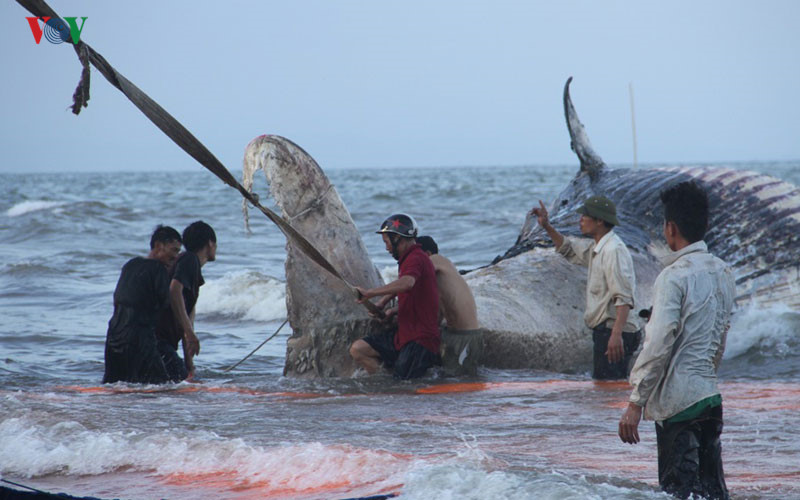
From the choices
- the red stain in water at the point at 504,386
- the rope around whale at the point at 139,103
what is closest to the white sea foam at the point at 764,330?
the red stain in water at the point at 504,386

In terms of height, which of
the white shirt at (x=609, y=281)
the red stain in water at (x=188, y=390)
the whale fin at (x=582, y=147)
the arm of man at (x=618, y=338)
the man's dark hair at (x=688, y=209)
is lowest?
the red stain in water at (x=188, y=390)

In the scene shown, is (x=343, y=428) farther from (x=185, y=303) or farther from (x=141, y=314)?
(x=185, y=303)

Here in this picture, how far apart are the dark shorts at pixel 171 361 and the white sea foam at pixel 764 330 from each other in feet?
17.9

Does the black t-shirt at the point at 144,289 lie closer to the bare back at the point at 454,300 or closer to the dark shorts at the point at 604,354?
the bare back at the point at 454,300

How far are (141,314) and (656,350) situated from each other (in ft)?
15.9

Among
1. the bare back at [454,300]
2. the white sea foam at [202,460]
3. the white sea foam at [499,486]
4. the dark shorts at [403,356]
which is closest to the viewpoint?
the white sea foam at [499,486]

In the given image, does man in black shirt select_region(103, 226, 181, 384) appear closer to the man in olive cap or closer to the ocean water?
the ocean water

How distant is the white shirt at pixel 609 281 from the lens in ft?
24.1

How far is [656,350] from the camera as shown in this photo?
3.87m

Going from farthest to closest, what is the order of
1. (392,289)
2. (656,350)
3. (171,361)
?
(171,361)
(392,289)
(656,350)

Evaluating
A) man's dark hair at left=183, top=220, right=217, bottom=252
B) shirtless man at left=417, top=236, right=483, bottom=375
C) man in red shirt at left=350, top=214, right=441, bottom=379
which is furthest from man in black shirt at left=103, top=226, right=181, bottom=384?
shirtless man at left=417, top=236, right=483, bottom=375

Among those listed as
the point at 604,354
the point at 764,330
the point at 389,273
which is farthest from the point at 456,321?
the point at 389,273

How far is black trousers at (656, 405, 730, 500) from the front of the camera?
→ 398cm

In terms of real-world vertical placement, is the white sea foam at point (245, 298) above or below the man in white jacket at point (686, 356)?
below
